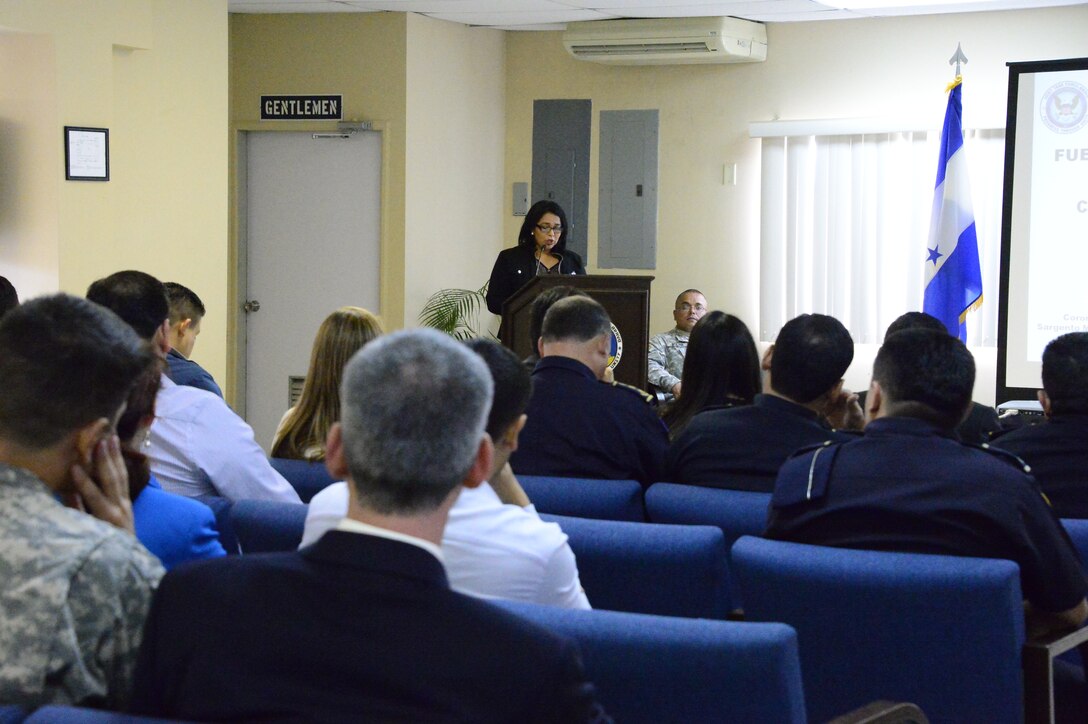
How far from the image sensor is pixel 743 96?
8.80 metres

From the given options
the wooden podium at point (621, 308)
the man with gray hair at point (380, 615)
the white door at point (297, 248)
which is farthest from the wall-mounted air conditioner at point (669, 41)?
the man with gray hair at point (380, 615)

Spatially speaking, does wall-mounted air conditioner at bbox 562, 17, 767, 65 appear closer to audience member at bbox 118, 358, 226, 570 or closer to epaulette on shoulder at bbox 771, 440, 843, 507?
epaulette on shoulder at bbox 771, 440, 843, 507

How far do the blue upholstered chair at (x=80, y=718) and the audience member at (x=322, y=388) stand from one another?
2.12 meters

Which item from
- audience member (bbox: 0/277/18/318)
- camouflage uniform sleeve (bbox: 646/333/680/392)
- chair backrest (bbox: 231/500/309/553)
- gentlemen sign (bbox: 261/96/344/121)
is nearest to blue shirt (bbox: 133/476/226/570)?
chair backrest (bbox: 231/500/309/553)

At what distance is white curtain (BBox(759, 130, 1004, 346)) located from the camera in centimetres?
803

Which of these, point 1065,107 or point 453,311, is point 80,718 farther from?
point 453,311

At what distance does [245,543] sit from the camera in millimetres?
2568

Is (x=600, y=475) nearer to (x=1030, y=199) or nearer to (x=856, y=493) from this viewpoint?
(x=856, y=493)

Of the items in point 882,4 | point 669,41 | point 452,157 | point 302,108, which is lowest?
point 452,157

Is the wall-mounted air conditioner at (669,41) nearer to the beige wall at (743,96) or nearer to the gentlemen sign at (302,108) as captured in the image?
the beige wall at (743,96)

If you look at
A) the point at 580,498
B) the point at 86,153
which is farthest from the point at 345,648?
the point at 86,153

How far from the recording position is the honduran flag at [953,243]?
7293 millimetres

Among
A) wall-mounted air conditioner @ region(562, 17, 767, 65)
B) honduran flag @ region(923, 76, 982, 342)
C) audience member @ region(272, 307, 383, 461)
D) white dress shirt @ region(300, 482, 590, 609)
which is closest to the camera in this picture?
white dress shirt @ region(300, 482, 590, 609)

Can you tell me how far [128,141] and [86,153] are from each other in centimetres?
31
